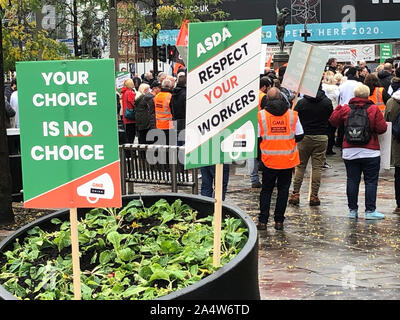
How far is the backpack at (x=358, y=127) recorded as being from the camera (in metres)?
10.1

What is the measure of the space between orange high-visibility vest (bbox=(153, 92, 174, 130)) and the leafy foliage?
955cm

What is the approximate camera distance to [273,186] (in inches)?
394

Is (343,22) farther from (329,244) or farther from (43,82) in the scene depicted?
(43,82)

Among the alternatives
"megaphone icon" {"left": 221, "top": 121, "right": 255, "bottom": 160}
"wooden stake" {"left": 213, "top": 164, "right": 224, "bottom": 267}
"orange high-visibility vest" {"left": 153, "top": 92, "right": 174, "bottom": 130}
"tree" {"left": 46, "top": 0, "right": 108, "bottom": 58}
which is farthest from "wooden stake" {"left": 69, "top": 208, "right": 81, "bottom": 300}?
"tree" {"left": 46, "top": 0, "right": 108, "bottom": 58}

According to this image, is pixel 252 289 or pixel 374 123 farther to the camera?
pixel 374 123

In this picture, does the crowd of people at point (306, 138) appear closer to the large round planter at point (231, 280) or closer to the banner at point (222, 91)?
the large round planter at point (231, 280)

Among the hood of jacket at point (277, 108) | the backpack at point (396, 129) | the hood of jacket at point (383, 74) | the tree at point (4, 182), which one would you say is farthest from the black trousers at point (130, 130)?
the hood of jacket at point (277, 108)

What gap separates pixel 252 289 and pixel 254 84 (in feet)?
4.31

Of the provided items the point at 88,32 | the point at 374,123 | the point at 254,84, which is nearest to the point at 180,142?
the point at 374,123

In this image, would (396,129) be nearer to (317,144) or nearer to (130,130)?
(317,144)

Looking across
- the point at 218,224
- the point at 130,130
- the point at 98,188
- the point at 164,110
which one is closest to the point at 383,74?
the point at 164,110

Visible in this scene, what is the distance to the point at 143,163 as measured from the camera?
11.9 metres

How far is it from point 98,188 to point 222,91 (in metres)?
1.06

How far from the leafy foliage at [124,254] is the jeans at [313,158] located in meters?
5.87
